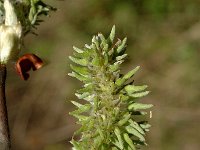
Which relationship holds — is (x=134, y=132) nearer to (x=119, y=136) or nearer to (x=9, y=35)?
(x=119, y=136)

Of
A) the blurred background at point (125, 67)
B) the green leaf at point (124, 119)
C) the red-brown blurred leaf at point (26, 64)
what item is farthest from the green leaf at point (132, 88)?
the blurred background at point (125, 67)

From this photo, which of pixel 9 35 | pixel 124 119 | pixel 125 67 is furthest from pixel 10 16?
pixel 125 67

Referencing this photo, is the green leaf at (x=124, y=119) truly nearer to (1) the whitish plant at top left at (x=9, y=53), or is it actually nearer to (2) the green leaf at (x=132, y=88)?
(2) the green leaf at (x=132, y=88)

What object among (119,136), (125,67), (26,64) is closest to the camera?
(119,136)

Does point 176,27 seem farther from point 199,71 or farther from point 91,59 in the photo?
point 91,59

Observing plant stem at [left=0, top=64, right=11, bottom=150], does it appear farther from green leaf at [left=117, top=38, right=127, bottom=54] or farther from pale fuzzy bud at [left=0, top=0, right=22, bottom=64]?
green leaf at [left=117, top=38, right=127, bottom=54]

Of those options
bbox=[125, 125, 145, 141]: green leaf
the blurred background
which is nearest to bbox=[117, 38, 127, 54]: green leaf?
bbox=[125, 125, 145, 141]: green leaf
